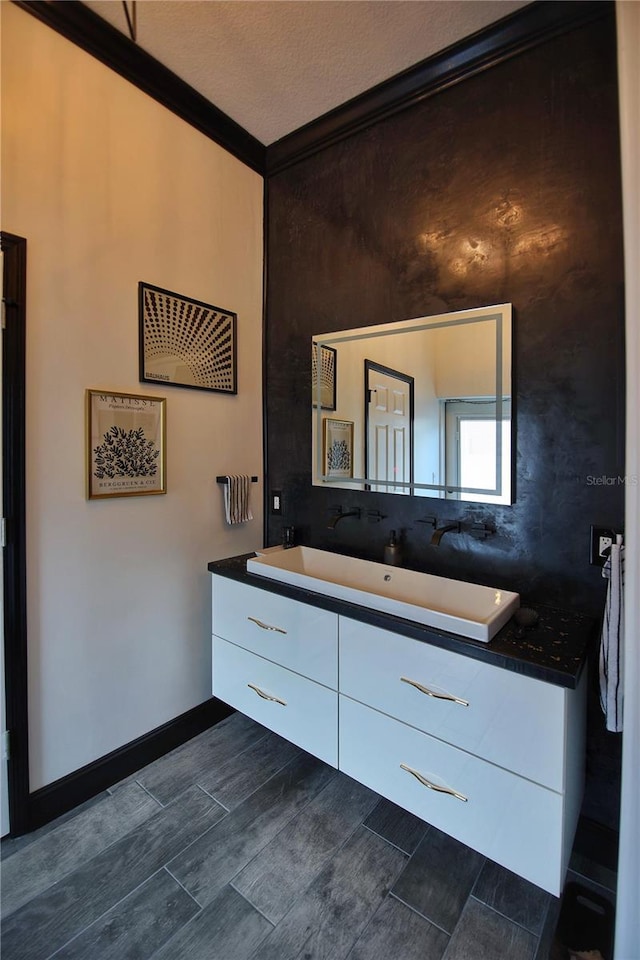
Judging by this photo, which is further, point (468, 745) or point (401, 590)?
point (401, 590)

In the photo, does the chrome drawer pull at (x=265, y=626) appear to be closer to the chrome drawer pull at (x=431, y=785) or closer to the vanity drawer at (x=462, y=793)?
the vanity drawer at (x=462, y=793)

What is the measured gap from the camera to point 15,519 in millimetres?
1489

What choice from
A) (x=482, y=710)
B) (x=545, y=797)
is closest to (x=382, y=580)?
(x=482, y=710)

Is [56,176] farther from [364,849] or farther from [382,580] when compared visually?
[364,849]

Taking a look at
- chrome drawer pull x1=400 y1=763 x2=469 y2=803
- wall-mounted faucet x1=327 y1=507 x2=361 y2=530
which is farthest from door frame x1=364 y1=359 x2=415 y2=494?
chrome drawer pull x1=400 y1=763 x2=469 y2=803

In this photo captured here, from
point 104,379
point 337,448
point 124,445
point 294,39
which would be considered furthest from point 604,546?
point 294,39

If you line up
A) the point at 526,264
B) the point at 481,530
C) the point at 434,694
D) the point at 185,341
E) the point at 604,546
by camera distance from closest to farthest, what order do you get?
1. the point at 434,694
2. the point at 604,546
3. the point at 526,264
4. the point at 481,530
5. the point at 185,341

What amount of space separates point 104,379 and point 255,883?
186 centimetres

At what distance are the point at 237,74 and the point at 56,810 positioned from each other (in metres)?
3.06

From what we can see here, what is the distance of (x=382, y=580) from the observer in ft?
6.23

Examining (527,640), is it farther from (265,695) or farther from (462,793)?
(265,695)

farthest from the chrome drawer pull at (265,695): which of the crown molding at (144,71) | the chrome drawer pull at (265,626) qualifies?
the crown molding at (144,71)

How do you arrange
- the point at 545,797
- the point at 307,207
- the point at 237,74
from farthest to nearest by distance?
the point at 307,207 < the point at 237,74 < the point at 545,797

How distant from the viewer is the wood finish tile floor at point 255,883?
1.24m
